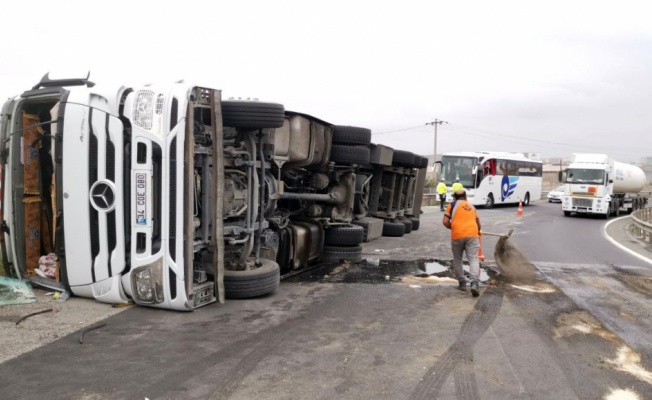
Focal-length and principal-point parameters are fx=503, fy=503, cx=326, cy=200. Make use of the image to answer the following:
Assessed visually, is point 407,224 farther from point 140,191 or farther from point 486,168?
point 486,168

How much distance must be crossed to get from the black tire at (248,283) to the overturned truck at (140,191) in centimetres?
2

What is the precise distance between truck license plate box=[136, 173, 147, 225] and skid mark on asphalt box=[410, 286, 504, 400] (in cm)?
332

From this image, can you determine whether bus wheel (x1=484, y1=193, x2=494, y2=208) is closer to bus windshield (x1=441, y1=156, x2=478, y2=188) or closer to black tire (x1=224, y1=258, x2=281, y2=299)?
bus windshield (x1=441, y1=156, x2=478, y2=188)

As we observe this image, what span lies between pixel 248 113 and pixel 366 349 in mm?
3143

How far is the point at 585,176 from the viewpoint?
24000 mm

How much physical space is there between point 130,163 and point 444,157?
2499 centimetres

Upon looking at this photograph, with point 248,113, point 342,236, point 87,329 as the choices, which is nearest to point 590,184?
point 342,236

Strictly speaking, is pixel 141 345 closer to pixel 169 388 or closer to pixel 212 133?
pixel 169 388

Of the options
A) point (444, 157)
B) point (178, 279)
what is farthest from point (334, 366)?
point (444, 157)

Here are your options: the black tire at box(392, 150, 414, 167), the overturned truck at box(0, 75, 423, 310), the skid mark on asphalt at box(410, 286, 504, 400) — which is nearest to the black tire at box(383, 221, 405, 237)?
the black tire at box(392, 150, 414, 167)

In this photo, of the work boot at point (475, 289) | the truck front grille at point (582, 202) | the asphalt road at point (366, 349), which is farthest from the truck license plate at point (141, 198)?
the truck front grille at point (582, 202)

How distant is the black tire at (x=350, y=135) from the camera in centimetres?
941

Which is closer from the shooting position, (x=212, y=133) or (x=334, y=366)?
(x=334, y=366)

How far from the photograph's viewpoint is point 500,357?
4.41m
